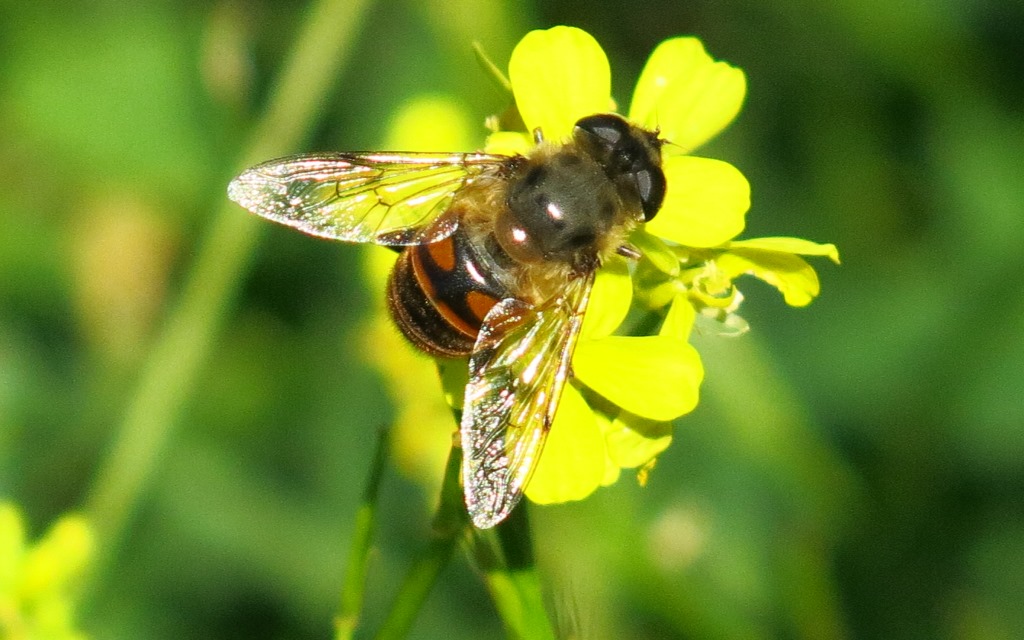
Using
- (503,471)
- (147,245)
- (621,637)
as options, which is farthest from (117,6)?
(503,471)

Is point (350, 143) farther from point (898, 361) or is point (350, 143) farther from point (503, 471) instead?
point (503, 471)

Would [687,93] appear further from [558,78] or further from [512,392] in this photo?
[512,392]

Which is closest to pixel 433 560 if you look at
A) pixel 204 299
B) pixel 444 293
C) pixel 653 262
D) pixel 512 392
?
pixel 512 392

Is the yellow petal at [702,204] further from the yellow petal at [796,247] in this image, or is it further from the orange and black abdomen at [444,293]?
the orange and black abdomen at [444,293]

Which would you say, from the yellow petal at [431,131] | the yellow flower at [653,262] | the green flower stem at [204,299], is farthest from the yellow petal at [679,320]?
the green flower stem at [204,299]

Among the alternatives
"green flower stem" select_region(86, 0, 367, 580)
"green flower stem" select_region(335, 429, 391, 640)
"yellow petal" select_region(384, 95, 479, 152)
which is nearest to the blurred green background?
"green flower stem" select_region(86, 0, 367, 580)

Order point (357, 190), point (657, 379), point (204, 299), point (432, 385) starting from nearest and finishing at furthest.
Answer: point (657, 379)
point (357, 190)
point (432, 385)
point (204, 299)
